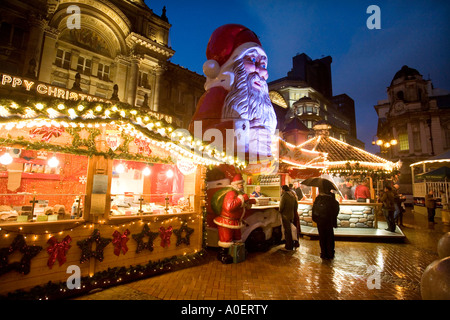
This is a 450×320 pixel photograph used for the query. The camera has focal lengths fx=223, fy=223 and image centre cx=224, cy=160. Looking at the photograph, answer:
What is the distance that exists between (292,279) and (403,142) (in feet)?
112

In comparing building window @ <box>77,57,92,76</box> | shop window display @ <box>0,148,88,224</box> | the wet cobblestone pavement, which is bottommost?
the wet cobblestone pavement

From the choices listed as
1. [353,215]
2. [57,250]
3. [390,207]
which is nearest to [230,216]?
[57,250]

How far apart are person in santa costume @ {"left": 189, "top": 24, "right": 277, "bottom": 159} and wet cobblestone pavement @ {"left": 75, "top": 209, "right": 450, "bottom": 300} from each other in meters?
3.40

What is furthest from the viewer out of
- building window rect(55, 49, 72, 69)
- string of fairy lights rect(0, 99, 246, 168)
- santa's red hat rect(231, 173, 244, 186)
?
building window rect(55, 49, 72, 69)

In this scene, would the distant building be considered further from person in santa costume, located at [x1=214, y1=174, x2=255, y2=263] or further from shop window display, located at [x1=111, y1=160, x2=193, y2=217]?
person in santa costume, located at [x1=214, y1=174, x2=255, y2=263]

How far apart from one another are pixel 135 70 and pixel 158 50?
2741 mm

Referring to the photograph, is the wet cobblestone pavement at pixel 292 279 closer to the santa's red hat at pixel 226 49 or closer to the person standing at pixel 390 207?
the person standing at pixel 390 207

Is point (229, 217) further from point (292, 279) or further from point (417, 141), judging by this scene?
point (417, 141)

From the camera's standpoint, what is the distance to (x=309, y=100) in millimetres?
29641

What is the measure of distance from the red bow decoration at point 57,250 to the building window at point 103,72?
15945 millimetres

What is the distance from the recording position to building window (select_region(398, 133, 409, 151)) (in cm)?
2936

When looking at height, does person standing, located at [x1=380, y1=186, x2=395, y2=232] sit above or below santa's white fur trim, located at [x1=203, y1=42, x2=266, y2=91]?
below

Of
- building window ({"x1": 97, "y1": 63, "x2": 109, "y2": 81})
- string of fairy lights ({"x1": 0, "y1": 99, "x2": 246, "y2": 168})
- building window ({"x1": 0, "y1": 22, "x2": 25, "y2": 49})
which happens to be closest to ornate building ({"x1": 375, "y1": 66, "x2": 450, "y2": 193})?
string of fairy lights ({"x1": 0, "y1": 99, "x2": 246, "y2": 168})
